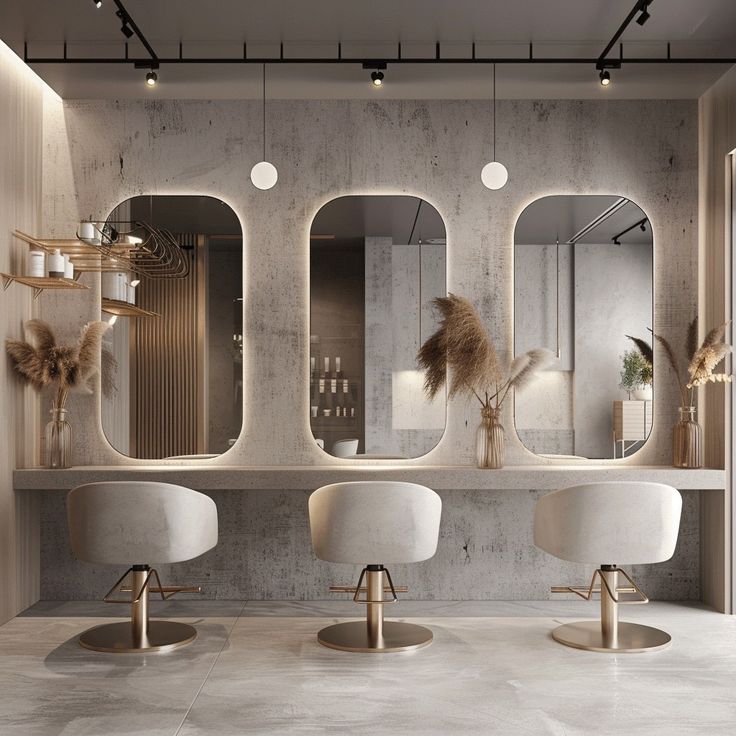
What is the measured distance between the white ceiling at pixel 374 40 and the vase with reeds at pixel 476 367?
4.47ft

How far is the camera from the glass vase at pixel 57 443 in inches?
188

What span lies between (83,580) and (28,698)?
1.77m

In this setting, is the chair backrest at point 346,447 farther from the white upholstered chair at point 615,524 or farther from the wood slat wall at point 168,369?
the white upholstered chair at point 615,524

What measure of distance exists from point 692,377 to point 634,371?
40 centimetres

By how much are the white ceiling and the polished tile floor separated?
3.04 metres

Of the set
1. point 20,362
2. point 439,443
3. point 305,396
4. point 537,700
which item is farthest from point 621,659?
point 20,362

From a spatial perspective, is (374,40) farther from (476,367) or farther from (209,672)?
(209,672)

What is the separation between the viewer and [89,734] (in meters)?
2.96

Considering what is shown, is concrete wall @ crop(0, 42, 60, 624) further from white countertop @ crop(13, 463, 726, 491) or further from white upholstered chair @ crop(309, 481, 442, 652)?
white upholstered chair @ crop(309, 481, 442, 652)

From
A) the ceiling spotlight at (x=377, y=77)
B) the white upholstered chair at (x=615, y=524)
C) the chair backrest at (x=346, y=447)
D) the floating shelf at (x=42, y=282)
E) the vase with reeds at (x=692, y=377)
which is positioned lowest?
the white upholstered chair at (x=615, y=524)

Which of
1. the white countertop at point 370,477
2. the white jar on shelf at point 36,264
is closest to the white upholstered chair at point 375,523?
the white countertop at point 370,477

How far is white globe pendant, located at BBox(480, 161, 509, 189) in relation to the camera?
15.9 ft

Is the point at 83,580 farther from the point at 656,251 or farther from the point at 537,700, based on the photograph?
the point at 656,251

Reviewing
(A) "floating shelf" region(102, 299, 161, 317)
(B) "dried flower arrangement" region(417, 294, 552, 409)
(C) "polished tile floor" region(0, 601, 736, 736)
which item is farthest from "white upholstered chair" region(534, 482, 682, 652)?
(A) "floating shelf" region(102, 299, 161, 317)
